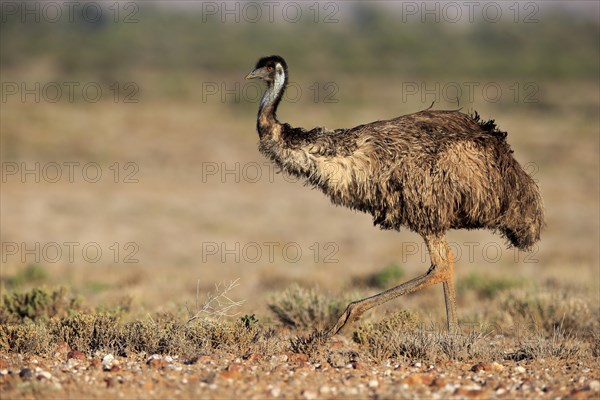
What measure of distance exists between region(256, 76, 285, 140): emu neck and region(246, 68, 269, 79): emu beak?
14 cm

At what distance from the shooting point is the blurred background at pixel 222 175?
13227mm

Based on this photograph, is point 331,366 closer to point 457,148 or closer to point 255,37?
point 457,148

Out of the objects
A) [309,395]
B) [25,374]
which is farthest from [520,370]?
[25,374]

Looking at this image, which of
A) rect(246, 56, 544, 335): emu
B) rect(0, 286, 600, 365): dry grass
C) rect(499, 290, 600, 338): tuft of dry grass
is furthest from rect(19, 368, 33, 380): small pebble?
rect(499, 290, 600, 338): tuft of dry grass

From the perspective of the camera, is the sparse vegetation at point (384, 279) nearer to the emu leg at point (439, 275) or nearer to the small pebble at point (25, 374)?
the emu leg at point (439, 275)

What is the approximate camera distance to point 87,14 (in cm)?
10138

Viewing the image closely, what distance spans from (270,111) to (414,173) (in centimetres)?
141

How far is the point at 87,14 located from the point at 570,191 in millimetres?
85705

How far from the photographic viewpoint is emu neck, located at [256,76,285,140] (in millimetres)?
7245

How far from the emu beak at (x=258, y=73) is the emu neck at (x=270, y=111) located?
14 cm

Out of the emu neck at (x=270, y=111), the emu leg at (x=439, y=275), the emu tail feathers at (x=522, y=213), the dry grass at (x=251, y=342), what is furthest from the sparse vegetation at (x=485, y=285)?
the emu neck at (x=270, y=111)

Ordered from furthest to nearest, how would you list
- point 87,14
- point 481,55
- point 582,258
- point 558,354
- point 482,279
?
point 87,14
point 481,55
point 582,258
point 482,279
point 558,354

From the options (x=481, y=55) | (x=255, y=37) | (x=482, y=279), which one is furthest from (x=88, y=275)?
(x=255, y=37)

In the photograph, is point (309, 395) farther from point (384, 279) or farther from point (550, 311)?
point (384, 279)
